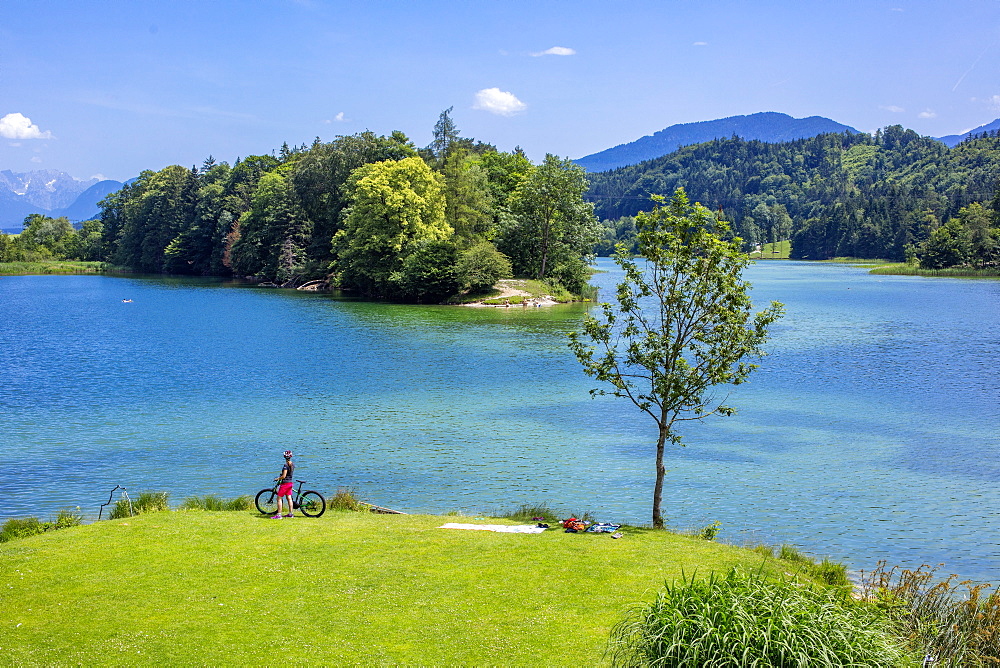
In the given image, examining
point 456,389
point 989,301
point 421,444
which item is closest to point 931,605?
point 421,444

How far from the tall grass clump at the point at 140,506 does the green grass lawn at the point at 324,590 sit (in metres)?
1.71

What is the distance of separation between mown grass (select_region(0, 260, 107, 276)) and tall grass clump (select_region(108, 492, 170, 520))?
149 metres

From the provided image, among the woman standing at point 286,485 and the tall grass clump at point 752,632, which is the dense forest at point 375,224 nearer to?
the woman standing at point 286,485

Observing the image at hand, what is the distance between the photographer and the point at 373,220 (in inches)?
3556

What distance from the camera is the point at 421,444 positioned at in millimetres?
29625

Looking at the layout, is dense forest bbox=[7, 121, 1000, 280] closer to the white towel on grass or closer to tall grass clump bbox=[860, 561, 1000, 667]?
the white towel on grass

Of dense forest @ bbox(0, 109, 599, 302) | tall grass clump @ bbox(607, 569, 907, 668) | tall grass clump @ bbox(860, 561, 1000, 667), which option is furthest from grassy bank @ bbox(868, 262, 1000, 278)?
tall grass clump @ bbox(607, 569, 907, 668)

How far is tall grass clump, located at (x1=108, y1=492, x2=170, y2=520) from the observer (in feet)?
64.4

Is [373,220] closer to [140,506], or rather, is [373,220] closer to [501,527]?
[140,506]

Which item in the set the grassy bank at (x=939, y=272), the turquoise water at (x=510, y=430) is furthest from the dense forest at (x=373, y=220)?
the grassy bank at (x=939, y=272)

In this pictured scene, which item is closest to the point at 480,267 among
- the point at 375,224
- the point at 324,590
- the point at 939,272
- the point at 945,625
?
the point at 375,224

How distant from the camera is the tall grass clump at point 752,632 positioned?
790 centimetres

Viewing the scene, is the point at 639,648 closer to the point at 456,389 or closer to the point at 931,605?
the point at 931,605

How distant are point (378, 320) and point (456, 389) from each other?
103 feet
